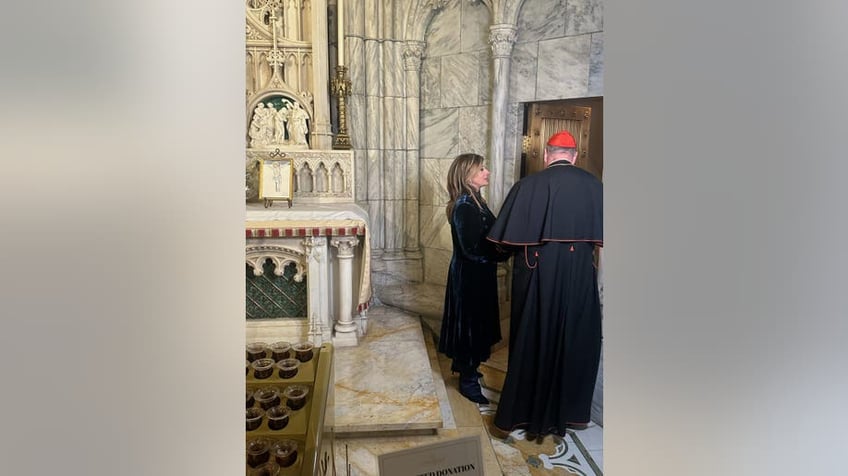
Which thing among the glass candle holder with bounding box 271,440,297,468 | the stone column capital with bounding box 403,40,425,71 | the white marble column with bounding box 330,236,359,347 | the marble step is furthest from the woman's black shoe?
the stone column capital with bounding box 403,40,425,71

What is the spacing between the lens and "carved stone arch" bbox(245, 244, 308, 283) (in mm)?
3383

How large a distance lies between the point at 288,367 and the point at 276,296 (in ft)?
6.70

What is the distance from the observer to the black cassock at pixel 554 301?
273 centimetres

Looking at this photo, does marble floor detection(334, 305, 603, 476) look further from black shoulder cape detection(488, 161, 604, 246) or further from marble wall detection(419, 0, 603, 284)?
marble wall detection(419, 0, 603, 284)

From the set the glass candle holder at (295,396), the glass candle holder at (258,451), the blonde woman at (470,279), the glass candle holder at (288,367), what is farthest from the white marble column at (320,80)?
the glass candle holder at (258,451)

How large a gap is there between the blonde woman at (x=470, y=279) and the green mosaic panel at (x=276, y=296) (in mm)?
1009

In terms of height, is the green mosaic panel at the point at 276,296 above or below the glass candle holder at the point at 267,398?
below

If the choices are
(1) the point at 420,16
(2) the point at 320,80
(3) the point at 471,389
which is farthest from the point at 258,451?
(1) the point at 420,16

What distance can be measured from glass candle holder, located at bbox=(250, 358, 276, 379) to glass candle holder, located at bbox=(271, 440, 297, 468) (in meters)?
A: 0.39

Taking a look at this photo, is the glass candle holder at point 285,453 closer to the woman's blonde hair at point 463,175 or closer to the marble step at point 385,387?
the marble step at point 385,387
